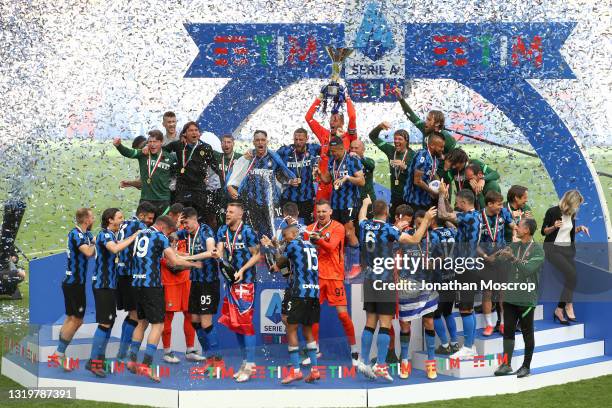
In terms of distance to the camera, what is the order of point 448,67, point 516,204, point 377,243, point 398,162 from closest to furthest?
point 377,243 < point 516,204 < point 398,162 < point 448,67

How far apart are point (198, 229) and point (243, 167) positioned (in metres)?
1.40

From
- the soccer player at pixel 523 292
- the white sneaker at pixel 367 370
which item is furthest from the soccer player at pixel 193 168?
the soccer player at pixel 523 292

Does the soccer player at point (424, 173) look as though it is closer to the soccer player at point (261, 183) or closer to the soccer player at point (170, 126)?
the soccer player at point (261, 183)

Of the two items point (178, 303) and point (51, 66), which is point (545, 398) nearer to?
point (178, 303)

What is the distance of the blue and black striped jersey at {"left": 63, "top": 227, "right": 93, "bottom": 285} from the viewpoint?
33.1 feet

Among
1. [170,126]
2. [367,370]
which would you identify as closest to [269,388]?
[367,370]

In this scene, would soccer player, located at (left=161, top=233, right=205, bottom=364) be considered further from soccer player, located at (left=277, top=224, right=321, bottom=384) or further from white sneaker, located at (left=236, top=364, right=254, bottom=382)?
soccer player, located at (left=277, top=224, right=321, bottom=384)

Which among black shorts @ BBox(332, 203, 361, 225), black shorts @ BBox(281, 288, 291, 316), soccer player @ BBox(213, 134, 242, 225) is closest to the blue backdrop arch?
soccer player @ BBox(213, 134, 242, 225)

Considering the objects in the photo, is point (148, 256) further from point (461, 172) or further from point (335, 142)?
point (461, 172)

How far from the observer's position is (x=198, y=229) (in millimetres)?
10297

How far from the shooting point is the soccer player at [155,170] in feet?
37.7

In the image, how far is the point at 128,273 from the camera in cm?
1022

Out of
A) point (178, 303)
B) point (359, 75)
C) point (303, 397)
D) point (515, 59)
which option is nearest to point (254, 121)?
point (359, 75)

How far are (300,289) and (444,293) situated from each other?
53.2 inches
